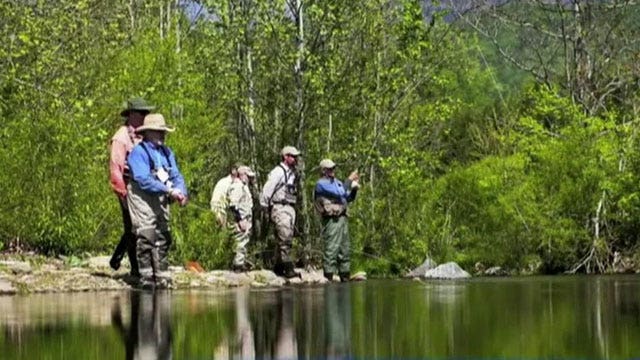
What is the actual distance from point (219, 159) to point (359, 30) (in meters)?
4.42

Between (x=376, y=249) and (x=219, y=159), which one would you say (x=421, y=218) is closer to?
(x=376, y=249)

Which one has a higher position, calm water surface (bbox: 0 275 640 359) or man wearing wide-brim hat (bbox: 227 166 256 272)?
man wearing wide-brim hat (bbox: 227 166 256 272)

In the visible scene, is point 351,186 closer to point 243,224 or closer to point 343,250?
point 343,250

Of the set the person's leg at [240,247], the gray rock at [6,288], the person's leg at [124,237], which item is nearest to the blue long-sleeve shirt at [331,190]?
the person's leg at [240,247]

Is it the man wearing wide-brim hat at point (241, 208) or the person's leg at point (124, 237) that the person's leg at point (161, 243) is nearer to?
the person's leg at point (124, 237)

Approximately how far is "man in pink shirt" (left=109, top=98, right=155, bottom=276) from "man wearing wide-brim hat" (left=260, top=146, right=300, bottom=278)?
16.1ft

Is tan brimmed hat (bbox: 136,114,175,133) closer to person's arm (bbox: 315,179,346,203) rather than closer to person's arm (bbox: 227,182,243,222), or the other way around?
person's arm (bbox: 315,179,346,203)

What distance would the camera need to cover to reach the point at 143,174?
15203 mm

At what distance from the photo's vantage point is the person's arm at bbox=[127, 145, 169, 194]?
15.2m

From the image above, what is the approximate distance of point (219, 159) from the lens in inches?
1160

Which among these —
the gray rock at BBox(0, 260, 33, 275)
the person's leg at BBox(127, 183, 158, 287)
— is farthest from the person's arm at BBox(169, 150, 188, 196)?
the gray rock at BBox(0, 260, 33, 275)

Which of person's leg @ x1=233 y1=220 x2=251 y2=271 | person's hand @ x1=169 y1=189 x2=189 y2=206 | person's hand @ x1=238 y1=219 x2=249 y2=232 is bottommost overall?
person's leg @ x1=233 y1=220 x2=251 y2=271

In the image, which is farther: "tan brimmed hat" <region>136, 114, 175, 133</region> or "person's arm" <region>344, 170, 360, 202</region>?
"person's arm" <region>344, 170, 360, 202</region>

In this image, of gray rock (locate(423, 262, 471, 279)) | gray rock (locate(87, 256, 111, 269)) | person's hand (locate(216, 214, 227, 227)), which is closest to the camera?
gray rock (locate(87, 256, 111, 269))
